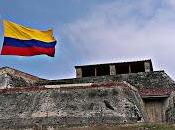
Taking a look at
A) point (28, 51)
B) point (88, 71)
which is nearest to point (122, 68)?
point (88, 71)

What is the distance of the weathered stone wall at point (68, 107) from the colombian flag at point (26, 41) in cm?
259

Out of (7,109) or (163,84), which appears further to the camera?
(163,84)

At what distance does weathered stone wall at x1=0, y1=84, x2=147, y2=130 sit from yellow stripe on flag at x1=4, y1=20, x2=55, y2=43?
299cm

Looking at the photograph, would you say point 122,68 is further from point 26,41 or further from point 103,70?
point 26,41

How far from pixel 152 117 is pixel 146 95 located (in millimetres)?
1345

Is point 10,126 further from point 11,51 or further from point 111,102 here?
point 111,102

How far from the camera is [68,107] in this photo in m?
19.8

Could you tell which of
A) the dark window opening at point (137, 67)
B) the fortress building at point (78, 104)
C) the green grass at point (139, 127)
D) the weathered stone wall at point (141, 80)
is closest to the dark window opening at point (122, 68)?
the dark window opening at point (137, 67)

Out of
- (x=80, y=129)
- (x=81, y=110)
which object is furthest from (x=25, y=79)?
(x=80, y=129)

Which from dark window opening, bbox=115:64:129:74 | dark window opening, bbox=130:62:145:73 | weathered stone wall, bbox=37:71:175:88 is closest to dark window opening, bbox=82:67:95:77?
dark window opening, bbox=115:64:129:74

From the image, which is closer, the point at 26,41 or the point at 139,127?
the point at 139,127

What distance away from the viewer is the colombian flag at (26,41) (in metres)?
18.7

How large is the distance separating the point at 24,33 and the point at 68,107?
4022 millimetres

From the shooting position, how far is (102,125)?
677 inches
